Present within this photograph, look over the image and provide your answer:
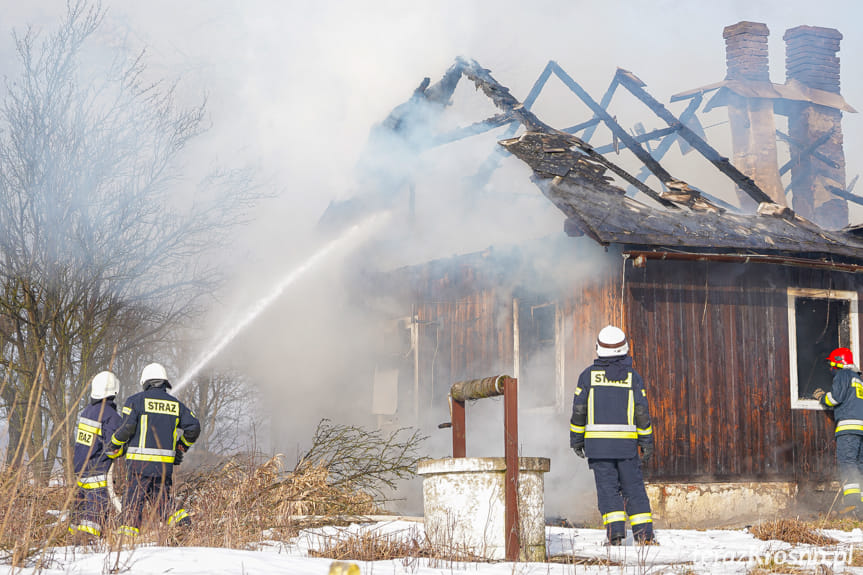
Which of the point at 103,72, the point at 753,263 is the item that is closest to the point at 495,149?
the point at 753,263

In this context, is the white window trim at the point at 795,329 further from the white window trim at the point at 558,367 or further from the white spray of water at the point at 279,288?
the white spray of water at the point at 279,288

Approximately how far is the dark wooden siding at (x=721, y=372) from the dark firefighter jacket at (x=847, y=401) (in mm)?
814

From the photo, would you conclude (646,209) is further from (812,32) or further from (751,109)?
(812,32)

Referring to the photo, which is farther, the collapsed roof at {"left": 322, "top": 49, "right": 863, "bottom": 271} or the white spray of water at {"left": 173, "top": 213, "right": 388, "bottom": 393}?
the white spray of water at {"left": 173, "top": 213, "right": 388, "bottom": 393}

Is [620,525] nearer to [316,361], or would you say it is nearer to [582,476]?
[582,476]

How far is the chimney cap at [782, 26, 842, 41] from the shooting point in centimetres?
2731

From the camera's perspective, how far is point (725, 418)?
11719mm

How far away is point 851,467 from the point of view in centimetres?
1115

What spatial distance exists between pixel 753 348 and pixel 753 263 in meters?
1.07

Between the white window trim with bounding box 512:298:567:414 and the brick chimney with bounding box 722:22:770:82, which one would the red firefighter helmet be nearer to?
the white window trim with bounding box 512:298:567:414

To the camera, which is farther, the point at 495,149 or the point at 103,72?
the point at 103,72

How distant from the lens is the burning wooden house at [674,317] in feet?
37.2

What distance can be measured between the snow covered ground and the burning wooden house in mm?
2644

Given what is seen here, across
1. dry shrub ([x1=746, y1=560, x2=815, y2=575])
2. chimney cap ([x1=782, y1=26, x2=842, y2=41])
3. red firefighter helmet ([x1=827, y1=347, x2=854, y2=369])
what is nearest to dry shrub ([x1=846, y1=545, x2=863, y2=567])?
dry shrub ([x1=746, y1=560, x2=815, y2=575])
